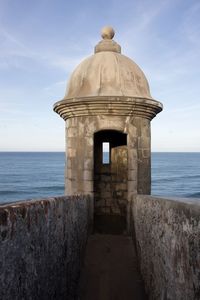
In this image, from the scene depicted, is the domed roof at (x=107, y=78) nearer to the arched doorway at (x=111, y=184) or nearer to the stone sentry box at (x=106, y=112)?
the stone sentry box at (x=106, y=112)

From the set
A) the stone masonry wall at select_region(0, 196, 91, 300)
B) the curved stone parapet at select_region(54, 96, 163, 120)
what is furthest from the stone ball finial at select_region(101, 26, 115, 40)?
the stone masonry wall at select_region(0, 196, 91, 300)

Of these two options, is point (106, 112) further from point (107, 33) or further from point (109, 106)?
point (107, 33)

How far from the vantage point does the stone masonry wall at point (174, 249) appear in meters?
1.90

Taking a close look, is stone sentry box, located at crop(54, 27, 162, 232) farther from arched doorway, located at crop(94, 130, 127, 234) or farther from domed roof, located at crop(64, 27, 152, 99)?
arched doorway, located at crop(94, 130, 127, 234)

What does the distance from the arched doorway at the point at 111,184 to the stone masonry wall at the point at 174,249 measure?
4281 millimetres

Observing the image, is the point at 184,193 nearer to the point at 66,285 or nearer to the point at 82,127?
the point at 82,127

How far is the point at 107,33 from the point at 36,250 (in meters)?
5.54

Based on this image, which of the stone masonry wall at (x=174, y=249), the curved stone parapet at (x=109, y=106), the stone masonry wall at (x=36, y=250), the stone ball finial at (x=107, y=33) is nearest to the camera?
the stone masonry wall at (x=36, y=250)

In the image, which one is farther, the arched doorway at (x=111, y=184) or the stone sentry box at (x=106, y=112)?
the arched doorway at (x=111, y=184)

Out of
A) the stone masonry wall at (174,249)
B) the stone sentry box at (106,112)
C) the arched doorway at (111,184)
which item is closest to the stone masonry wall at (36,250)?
the stone masonry wall at (174,249)

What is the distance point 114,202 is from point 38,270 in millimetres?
5640

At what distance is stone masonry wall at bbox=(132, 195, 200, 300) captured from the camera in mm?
1899

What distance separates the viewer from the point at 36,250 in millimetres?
2164

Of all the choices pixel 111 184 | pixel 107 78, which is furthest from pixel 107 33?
pixel 111 184
